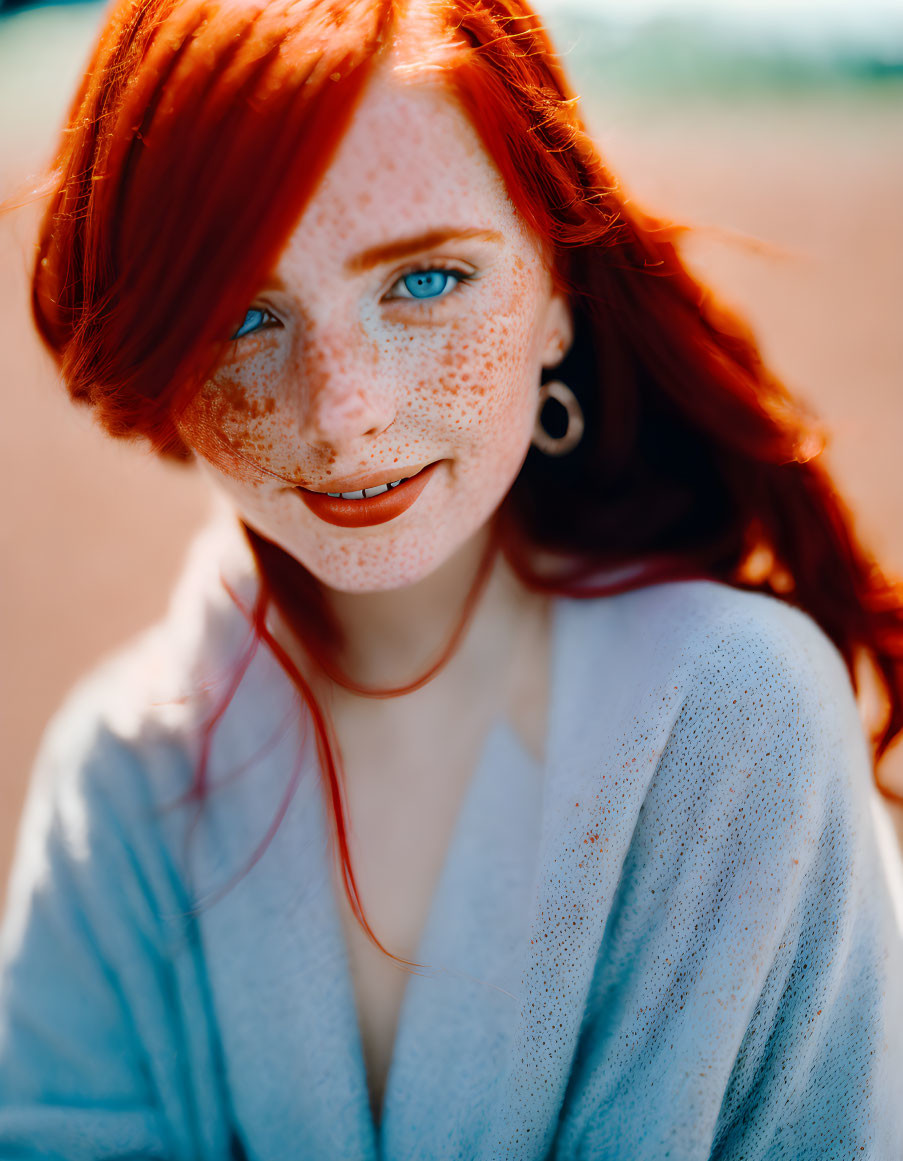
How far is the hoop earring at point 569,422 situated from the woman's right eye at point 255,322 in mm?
296

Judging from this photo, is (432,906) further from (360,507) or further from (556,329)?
(556,329)

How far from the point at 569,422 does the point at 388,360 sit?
290 millimetres

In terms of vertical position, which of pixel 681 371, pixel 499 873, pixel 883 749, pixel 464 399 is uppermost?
pixel 464 399

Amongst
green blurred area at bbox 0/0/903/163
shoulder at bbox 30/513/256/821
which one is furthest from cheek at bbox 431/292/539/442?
green blurred area at bbox 0/0/903/163

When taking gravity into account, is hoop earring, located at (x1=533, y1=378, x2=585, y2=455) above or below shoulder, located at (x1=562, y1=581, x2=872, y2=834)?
above

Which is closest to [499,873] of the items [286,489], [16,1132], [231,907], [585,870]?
[585,870]

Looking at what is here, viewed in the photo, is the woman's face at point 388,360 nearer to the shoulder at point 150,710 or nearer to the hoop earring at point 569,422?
the hoop earring at point 569,422

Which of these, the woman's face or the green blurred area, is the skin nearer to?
the woman's face

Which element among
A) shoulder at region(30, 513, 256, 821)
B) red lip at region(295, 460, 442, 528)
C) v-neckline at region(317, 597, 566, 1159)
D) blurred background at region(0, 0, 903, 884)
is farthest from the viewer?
blurred background at region(0, 0, 903, 884)

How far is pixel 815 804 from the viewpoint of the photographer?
0.70 metres

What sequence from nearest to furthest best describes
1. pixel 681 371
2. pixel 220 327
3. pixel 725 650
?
pixel 220 327
pixel 725 650
pixel 681 371

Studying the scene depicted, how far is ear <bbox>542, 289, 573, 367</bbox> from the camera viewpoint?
783 millimetres

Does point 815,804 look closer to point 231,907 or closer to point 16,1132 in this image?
point 231,907

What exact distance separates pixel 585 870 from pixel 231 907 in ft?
1.25
